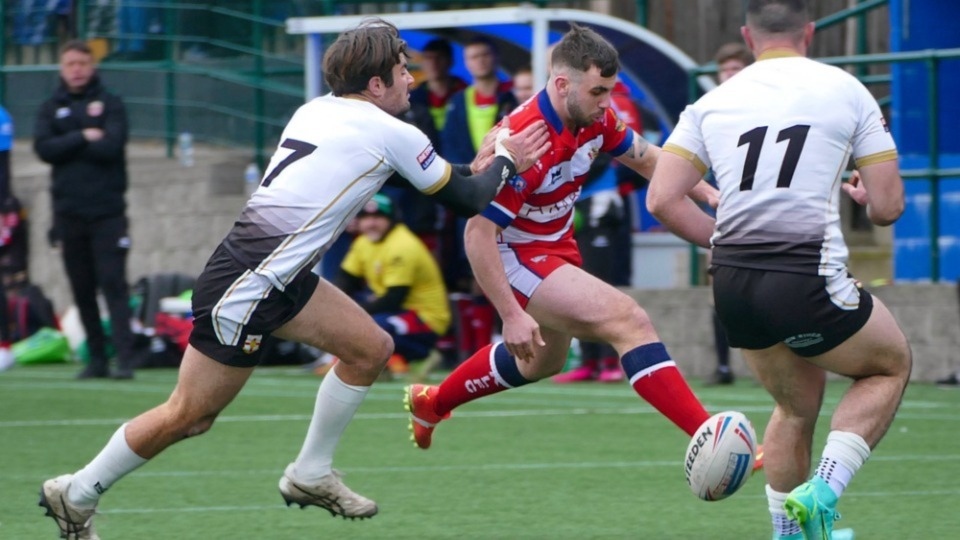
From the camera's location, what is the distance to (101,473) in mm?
6234

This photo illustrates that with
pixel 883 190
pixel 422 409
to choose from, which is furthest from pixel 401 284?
pixel 883 190

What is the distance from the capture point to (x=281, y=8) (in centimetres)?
1745

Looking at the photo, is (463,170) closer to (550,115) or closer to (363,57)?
(550,115)

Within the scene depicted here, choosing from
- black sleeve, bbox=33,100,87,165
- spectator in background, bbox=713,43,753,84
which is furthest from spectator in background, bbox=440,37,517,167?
black sleeve, bbox=33,100,87,165

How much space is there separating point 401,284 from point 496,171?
6.54 metres

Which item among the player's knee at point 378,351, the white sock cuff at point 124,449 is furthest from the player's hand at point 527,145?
the white sock cuff at point 124,449

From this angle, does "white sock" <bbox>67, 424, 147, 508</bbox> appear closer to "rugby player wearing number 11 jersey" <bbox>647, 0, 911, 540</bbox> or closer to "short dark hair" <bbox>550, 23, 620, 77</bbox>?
"rugby player wearing number 11 jersey" <bbox>647, 0, 911, 540</bbox>

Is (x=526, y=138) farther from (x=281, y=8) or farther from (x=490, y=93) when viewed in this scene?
(x=281, y=8)

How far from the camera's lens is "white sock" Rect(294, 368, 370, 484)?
6699 millimetres

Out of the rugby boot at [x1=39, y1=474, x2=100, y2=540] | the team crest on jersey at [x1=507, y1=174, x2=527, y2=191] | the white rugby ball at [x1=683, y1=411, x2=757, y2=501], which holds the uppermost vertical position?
the team crest on jersey at [x1=507, y1=174, x2=527, y2=191]

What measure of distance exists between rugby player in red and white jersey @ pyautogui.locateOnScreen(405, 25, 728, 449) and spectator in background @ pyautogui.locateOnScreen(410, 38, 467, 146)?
6.18 m

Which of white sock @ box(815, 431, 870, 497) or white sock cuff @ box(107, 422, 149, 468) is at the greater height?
white sock @ box(815, 431, 870, 497)

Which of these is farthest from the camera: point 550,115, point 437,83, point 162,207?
point 162,207

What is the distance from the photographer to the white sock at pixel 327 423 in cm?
670
